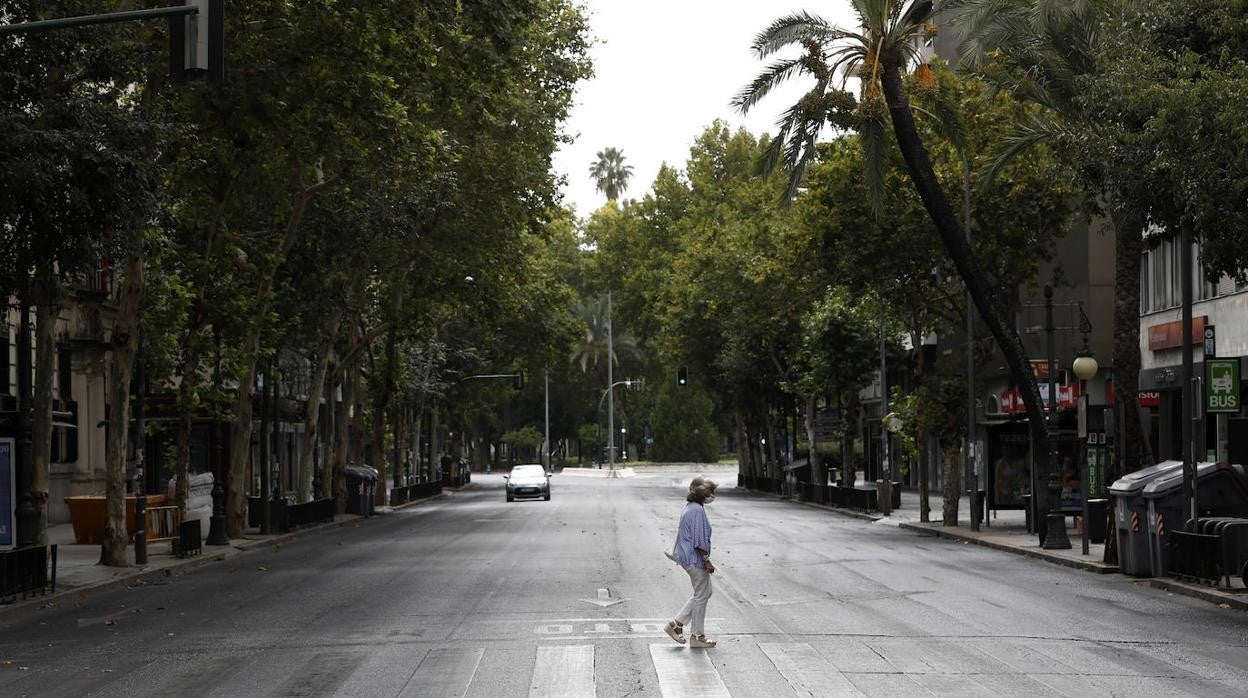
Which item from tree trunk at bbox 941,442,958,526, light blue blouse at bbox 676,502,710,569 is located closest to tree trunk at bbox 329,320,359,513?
tree trunk at bbox 941,442,958,526

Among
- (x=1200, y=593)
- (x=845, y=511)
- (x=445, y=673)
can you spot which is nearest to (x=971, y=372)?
(x=845, y=511)

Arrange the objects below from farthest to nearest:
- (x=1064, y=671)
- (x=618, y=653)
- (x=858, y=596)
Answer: (x=858, y=596), (x=618, y=653), (x=1064, y=671)

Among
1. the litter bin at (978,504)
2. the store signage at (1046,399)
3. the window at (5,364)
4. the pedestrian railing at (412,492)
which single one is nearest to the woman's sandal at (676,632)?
the store signage at (1046,399)

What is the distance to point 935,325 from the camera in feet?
136

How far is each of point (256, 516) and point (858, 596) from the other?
2345 cm

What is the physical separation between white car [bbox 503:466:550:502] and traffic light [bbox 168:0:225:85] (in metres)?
47.0

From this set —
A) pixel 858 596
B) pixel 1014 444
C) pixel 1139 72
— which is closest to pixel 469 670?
pixel 858 596

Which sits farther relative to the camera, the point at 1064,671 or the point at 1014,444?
the point at 1014,444

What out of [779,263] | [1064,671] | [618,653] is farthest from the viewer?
[779,263]

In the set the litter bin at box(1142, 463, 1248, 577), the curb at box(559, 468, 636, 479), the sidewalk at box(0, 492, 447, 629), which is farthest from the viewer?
the curb at box(559, 468, 636, 479)

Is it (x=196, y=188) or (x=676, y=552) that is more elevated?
(x=196, y=188)

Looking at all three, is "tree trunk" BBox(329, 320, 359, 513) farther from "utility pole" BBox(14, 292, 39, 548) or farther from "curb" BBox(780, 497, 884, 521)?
"utility pole" BBox(14, 292, 39, 548)

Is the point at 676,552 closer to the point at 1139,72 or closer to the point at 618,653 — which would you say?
the point at 618,653

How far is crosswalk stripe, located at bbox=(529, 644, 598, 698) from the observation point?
1157 cm
